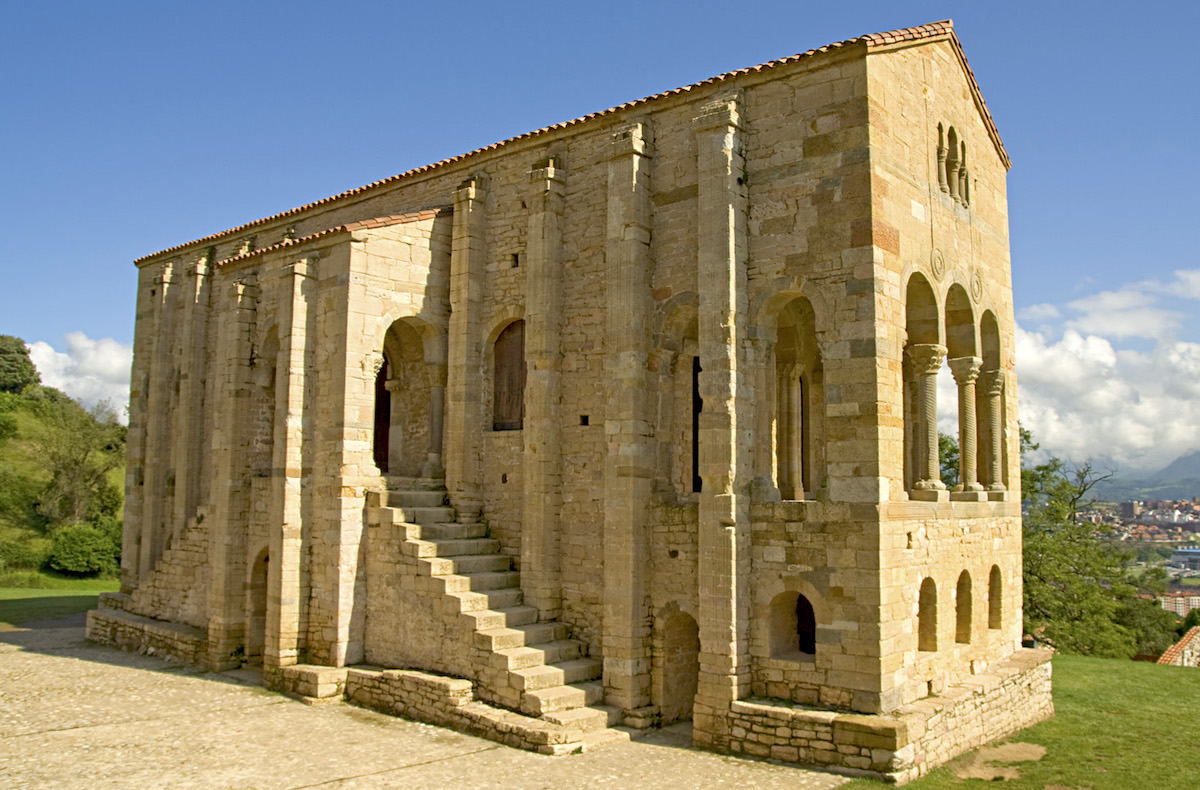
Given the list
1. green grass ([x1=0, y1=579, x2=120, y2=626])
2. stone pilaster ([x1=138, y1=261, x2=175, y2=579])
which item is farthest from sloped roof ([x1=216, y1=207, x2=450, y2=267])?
green grass ([x1=0, y1=579, x2=120, y2=626])

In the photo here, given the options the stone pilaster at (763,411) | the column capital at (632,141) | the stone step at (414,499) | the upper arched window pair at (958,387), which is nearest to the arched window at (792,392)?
the upper arched window pair at (958,387)

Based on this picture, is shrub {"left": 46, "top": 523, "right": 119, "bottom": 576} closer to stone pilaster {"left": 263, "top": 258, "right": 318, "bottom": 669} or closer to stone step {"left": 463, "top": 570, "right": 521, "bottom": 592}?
stone pilaster {"left": 263, "top": 258, "right": 318, "bottom": 669}

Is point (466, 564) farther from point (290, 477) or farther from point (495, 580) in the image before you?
point (290, 477)

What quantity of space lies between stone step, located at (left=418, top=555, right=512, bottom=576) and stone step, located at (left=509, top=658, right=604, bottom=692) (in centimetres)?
222

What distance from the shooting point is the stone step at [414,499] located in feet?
51.3

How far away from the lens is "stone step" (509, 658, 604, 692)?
12.7m

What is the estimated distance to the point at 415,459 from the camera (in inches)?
695

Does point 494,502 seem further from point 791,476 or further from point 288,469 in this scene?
point 791,476

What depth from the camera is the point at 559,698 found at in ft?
41.3

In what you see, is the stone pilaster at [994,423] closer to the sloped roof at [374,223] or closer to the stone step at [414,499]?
the stone step at [414,499]

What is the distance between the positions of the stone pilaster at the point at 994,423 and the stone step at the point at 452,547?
862 cm

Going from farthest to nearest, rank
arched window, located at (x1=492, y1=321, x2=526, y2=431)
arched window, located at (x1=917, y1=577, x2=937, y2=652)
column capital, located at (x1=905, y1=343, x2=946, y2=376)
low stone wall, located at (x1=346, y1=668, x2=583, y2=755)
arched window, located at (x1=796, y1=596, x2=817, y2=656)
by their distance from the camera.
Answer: arched window, located at (x1=492, y1=321, x2=526, y2=431) < arched window, located at (x1=796, y1=596, x2=817, y2=656) < column capital, located at (x1=905, y1=343, x2=946, y2=376) < arched window, located at (x1=917, y1=577, x2=937, y2=652) < low stone wall, located at (x1=346, y1=668, x2=583, y2=755)

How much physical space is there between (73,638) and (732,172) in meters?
19.0

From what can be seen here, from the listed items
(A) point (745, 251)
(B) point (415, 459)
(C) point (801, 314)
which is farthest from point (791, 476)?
(B) point (415, 459)
